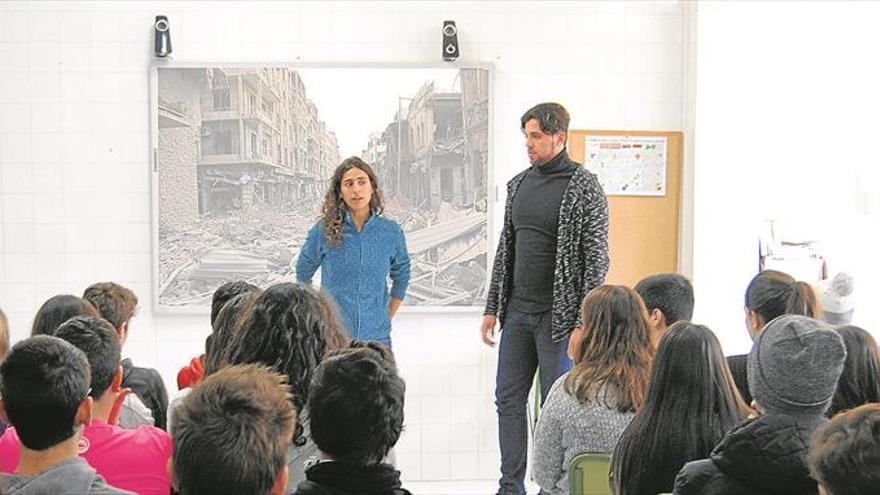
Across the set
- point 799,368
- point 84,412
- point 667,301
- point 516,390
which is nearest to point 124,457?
point 84,412

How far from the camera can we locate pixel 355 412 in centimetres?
208

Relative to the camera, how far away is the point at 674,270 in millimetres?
5562

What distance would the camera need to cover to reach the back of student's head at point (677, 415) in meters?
2.56

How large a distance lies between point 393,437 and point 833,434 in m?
0.79

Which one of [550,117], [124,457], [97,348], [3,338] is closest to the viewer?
[124,457]

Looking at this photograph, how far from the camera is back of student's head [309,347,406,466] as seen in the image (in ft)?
6.78

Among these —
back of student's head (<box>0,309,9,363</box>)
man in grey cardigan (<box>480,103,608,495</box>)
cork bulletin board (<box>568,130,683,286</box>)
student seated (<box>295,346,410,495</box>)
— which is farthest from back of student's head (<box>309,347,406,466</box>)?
cork bulletin board (<box>568,130,683,286</box>)

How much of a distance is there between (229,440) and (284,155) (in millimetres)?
3797

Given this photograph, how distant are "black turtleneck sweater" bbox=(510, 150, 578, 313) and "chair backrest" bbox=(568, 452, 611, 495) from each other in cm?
158

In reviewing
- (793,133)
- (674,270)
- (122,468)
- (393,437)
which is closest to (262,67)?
(674,270)

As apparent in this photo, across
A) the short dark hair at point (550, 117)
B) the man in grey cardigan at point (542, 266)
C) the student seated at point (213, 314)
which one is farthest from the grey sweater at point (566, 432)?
the short dark hair at point (550, 117)

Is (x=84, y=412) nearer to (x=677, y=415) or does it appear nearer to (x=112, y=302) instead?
(x=677, y=415)

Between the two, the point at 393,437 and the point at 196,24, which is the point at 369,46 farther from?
the point at 393,437

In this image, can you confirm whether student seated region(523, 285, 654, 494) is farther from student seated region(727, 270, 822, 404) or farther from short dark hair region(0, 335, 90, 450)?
short dark hair region(0, 335, 90, 450)
